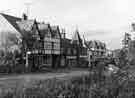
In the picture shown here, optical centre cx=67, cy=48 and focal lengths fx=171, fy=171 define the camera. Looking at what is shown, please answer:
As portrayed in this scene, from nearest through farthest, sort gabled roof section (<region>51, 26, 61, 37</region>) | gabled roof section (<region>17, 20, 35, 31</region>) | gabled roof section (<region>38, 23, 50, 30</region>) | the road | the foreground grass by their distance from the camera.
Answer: the foreground grass < the road < gabled roof section (<region>17, 20, 35, 31</region>) < gabled roof section (<region>38, 23, 50, 30</region>) < gabled roof section (<region>51, 26, 61, 37</region>)

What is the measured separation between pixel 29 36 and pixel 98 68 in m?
24.4

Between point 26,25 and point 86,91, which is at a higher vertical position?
→ point 26,25

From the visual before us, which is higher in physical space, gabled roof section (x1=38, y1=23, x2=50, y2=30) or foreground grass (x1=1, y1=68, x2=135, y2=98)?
gabled roof section (x1=38, y1=23, x2=50, y2=30)

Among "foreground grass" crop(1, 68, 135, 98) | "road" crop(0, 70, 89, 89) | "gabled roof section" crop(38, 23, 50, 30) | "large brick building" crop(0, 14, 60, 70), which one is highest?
"gabled roof section" crop(38, 23, 50, 30)

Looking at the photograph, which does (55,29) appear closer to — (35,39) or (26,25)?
(35,39)

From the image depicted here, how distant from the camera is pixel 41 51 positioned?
3541 cm

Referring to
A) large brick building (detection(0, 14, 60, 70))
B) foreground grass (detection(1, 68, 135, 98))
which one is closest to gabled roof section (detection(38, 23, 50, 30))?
large brick building (detection(0, 14, 60, 70))

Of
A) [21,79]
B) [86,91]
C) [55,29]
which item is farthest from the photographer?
[55,29]

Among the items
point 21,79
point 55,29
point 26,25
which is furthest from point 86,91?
point 55,29

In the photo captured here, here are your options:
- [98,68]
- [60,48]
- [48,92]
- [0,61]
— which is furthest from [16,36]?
[48,92]

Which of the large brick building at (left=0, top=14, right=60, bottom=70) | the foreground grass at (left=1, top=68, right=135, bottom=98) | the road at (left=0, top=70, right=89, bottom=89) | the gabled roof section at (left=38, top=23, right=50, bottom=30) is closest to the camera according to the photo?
the foreground grass at (left=1, top=68, right=135, bottom=98)

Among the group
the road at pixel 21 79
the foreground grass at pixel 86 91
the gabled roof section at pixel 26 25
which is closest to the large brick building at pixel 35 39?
the gabled roof section at pixel 26 25

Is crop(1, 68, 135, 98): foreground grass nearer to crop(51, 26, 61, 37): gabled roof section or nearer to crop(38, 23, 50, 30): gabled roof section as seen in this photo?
crop(38, 23, 50, 30): gabled roof section

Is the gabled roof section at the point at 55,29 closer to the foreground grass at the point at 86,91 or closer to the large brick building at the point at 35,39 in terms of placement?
the large brick building at the point at 35,39
